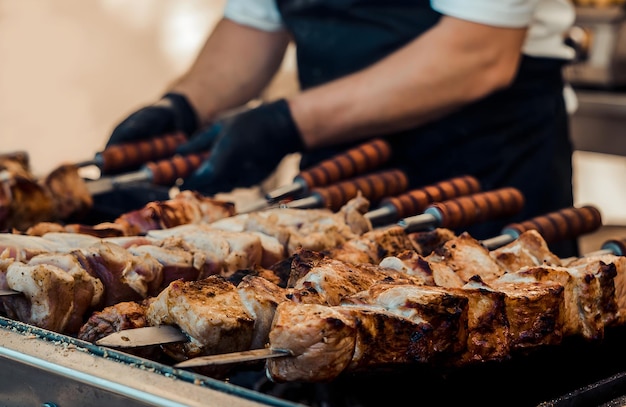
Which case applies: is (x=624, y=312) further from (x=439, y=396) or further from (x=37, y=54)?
(x=37, y=54)

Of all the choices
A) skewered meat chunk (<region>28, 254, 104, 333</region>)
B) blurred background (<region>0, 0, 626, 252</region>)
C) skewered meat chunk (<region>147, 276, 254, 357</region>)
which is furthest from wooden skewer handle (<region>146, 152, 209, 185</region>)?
blurred background (<region>0, 0, 626, 252</region>)

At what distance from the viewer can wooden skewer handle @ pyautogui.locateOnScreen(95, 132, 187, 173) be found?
304 centimetres

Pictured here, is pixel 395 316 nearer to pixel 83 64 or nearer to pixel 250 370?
pixel 250 370

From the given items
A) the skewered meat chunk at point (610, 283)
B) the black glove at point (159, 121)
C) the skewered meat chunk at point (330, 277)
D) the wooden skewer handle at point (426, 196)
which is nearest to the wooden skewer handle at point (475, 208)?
the wooden skewer handle at point (426, 196)

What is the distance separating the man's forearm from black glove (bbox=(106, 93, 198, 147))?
6.9 inches

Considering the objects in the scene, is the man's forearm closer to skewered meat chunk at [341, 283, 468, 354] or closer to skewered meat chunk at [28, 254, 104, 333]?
skewered meat chunk at [28, 254, 104, 333]

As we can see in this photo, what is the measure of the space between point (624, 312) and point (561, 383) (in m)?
0.20

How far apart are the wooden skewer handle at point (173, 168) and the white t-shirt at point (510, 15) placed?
99cm

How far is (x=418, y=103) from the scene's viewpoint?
3.02 m

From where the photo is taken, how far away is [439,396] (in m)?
1.79

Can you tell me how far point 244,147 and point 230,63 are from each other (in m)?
1.14

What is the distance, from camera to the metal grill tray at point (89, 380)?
3.76 ft

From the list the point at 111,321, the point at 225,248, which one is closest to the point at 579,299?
the point at 225,248

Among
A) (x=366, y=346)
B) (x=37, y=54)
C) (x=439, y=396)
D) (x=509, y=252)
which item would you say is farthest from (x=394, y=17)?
(x=37, y=54)
